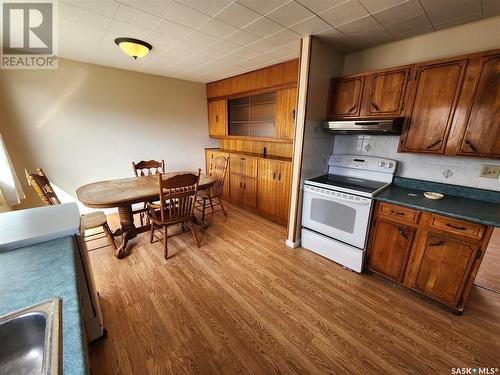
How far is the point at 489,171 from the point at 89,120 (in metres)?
4.79

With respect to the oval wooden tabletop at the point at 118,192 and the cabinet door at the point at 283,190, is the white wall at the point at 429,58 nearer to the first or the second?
the cabinet door at the point at 283,190

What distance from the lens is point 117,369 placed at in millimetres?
1285

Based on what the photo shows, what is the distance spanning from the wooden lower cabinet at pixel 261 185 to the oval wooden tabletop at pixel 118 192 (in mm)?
913

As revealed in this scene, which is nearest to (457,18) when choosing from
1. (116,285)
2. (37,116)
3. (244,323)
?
(244,323)

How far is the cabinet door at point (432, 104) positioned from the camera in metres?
1.74

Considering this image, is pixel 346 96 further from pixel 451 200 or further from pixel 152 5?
pixel 152 5

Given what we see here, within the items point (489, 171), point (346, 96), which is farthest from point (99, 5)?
point (489, 171)

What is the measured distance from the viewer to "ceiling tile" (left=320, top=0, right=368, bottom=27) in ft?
5.19

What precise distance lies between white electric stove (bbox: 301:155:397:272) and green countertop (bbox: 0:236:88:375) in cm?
213

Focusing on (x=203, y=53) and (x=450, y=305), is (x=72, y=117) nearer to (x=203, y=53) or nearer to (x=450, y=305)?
(x=203, y=53)

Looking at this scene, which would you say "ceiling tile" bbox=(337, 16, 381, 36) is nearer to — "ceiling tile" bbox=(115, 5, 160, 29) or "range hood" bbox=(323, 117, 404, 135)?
"range hood" bbox=(323, 117, 404, 135)

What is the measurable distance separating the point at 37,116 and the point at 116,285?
2511 mm

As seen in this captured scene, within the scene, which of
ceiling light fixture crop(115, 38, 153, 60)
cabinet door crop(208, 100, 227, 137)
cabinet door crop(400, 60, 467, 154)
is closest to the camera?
cabinet door crop(400, 60, 467, 154)

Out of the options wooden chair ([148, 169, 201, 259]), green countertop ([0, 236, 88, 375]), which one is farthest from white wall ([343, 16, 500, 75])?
green countertop ([0, 236, 88, 375])
